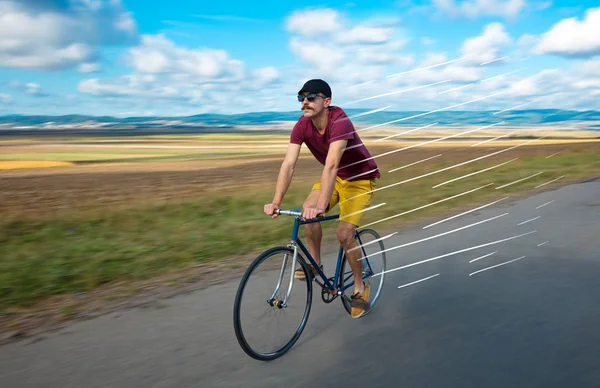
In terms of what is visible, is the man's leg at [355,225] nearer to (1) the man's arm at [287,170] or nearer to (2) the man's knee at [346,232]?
(2) the man's knee at [346,232]

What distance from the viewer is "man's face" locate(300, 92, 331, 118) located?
4.34 metres

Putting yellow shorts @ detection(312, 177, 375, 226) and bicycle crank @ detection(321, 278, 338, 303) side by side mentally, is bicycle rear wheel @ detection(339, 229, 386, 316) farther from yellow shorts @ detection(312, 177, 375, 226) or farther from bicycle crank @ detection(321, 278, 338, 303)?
yellow shorts @ detection(312, 177, 375, 226)

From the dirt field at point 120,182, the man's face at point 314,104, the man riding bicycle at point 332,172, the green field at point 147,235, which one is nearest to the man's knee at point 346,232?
the man riding bicycle at point 332,172

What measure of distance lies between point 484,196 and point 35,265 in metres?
9.41

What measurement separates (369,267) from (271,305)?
146 cm

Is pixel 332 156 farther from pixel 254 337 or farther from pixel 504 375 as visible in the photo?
pixel 504 375

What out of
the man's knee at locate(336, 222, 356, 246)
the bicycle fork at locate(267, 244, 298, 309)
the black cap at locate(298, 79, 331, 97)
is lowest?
the bicycle fork at locate(267, 244, 298, 309)

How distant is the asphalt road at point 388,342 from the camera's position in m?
3.70

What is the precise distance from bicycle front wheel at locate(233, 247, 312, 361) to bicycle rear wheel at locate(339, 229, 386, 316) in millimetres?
585

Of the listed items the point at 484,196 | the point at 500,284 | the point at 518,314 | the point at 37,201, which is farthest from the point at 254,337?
the point at 37,201

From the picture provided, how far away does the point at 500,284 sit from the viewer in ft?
19.0

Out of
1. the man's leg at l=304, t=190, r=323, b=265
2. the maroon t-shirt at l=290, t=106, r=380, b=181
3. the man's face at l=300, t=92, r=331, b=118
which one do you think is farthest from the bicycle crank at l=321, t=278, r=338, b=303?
the man's face at l=300, t=92, r=331, b=118

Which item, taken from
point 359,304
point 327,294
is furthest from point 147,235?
point 359,304

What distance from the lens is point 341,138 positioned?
4.41 meters
